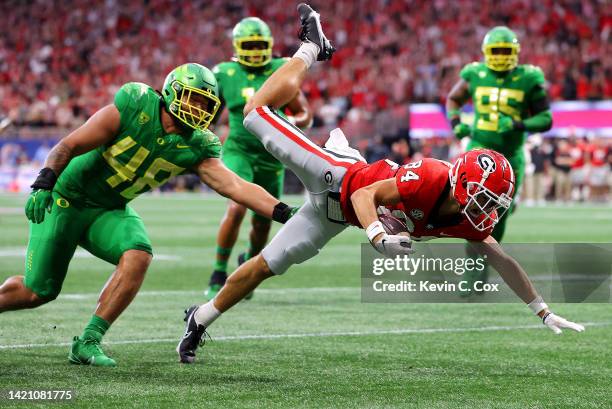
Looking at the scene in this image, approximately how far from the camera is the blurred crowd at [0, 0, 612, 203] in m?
24.1

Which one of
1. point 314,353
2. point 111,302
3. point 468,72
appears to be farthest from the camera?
point 468,72

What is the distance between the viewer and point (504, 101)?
9367 mm

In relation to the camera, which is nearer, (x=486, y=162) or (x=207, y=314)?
(x=486, y=162)

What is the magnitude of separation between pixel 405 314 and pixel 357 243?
6178 millimetres

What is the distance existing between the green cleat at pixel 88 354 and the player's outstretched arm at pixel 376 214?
1.48 m

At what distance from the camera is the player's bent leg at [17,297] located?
5.44 m

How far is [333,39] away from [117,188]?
23654 millimetres

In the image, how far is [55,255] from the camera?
5461 mm

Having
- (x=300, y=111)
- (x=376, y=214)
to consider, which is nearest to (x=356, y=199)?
(x=376, y=214)

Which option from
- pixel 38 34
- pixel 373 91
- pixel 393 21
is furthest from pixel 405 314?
pixel 38 34

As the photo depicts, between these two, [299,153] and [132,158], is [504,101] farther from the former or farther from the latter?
[132,158]

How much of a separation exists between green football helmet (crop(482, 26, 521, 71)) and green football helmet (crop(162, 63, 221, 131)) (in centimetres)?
430

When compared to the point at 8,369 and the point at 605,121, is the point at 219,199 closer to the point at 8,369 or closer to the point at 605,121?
the point at 605,121

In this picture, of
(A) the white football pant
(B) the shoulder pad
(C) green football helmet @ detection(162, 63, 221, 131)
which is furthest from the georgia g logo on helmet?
(B) the shoulder pad
